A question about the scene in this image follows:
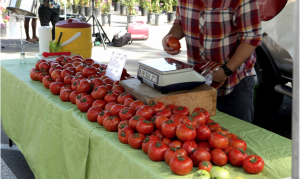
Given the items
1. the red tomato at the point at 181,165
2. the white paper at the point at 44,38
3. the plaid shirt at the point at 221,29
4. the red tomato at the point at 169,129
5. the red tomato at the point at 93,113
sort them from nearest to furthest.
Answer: the red tomato at the point at 181,165
the red tomato at the point at 169,129
the red tomato at the point at 93,113
the plaid shirt at the point at 221,29
the white paper at the point at 44,38

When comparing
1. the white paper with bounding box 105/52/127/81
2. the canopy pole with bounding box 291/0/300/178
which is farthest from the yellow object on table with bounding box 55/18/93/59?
the canopy pole with bounding box 291/0/300/178

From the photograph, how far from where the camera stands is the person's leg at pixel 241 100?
2.43 m

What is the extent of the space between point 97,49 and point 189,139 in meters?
7.97

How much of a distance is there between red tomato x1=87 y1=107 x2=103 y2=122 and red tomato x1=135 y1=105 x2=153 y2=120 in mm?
324

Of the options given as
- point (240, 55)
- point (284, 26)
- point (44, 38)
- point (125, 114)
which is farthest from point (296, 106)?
point (44, 38)

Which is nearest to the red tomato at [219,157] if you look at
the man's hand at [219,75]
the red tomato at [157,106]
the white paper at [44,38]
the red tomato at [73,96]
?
the red tomato at [157,106]

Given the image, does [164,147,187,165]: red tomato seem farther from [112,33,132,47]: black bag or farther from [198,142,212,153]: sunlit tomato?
[112,33,132,47]: black bag

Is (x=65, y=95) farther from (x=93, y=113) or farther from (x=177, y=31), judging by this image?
(x=177, y=31)

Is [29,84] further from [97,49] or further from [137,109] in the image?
[97,49]

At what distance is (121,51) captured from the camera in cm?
898

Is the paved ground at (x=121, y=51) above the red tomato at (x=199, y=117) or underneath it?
underneath

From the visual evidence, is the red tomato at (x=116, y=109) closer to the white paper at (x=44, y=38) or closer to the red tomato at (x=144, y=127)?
the red tomato at (x=144, y=127)

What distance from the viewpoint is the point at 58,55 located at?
11.4 ft

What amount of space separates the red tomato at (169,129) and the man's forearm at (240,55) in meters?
0.93
